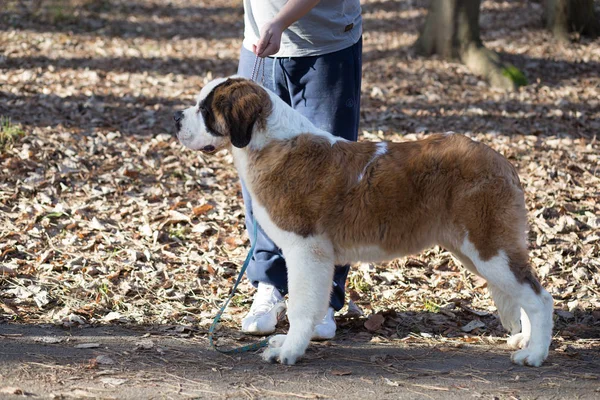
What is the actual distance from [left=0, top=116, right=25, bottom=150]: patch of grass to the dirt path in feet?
14.6

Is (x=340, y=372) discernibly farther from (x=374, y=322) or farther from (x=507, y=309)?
(x=507, y=309)

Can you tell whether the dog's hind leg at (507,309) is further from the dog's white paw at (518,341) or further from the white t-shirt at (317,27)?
the white t-shirt at (317,27)

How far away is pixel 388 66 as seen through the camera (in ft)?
46.3

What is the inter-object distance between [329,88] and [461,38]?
30.0 ft

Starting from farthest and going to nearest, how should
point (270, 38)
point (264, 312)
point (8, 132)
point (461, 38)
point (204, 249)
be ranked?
point (461, 38) → point (8, 132) → point (204, 249) → point (264, 312) → point (270, 38)

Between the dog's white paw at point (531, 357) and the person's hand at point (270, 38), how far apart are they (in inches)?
96.1

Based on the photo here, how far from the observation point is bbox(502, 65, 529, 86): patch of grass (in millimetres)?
12945

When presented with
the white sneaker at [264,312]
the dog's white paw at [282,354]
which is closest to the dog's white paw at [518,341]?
the dog's white paw at [282,354]

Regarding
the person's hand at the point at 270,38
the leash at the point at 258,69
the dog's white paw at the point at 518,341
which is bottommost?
the dog's white paw at the point at 518,341

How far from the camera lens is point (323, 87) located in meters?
5.29

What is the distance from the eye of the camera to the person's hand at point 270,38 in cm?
478

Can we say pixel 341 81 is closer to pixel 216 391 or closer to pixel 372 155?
pixel 372 155

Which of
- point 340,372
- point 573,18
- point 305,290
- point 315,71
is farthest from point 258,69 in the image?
point 573,18

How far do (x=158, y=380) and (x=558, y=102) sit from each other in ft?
31.5
